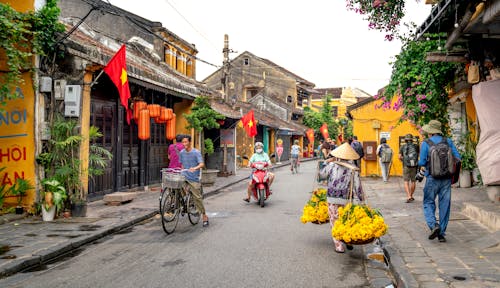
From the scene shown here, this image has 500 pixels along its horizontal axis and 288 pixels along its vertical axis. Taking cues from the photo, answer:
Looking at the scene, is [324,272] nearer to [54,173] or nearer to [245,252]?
[245,252]

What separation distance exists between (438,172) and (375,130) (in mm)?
14920

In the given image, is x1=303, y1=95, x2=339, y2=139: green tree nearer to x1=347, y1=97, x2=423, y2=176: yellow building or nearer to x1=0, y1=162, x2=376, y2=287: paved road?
x1=347, y1=97, x2=423, y2=176: yellow building

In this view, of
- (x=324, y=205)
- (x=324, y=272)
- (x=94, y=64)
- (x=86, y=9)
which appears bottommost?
(x=324, y=272)

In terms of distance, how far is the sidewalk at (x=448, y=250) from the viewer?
16.0 ft

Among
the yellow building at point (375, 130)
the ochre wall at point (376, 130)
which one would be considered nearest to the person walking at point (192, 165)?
the yellow building at point (375, 130)

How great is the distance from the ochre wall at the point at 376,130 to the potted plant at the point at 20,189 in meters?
15.4

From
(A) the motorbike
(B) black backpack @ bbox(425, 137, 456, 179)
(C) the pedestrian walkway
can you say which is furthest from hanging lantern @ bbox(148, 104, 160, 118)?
(B) black backpack @ bbox(425, 137, 456, 179)

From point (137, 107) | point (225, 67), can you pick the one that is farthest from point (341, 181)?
point (225, 67)

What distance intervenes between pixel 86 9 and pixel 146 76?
10.2 meters

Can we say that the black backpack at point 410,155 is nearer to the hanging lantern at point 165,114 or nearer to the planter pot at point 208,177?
the hanging lantern at point 165,114

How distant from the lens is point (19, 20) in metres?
8.73

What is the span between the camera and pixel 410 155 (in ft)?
37.8

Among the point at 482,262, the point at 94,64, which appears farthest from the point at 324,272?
the point at 94,64

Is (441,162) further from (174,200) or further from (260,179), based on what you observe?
(260,179)
